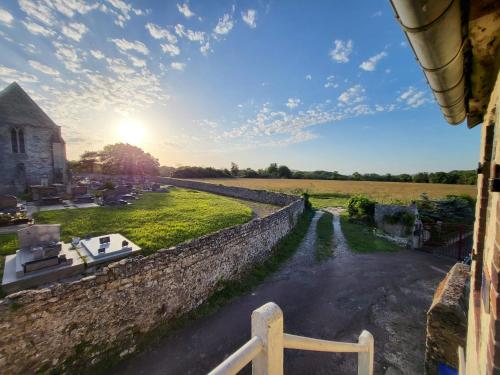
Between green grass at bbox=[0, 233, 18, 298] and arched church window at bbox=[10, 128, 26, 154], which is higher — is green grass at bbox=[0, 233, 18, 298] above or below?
below

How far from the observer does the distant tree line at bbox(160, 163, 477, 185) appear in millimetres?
44188

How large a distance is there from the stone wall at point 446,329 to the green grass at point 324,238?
681 centimetres

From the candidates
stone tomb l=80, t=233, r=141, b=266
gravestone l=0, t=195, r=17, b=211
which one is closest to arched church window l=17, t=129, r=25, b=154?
gravestone l=0, t=195, r=17, b=211

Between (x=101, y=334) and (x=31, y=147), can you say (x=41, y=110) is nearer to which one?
(x=31, y=147)

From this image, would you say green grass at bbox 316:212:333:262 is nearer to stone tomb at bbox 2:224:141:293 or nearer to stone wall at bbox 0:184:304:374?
stone wall at bbox 0:184:304:374

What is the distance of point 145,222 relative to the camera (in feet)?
41.1

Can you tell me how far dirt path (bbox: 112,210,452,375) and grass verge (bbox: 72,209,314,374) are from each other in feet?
0.79

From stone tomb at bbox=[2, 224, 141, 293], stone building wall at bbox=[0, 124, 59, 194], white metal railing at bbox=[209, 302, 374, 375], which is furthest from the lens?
stone building wall at bbox=[0, 124, 59, 194]

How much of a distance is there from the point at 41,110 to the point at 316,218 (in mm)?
31536

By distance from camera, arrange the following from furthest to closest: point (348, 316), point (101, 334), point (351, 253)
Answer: point (351, 253) → point (348, 316) → point (101, 334)

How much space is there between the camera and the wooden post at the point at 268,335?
64.2 inches

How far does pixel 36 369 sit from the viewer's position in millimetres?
4547

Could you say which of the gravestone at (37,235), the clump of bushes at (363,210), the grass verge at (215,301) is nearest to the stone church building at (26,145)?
the gravestone at (37,235)

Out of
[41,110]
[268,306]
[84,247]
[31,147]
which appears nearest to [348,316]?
[268,306]
